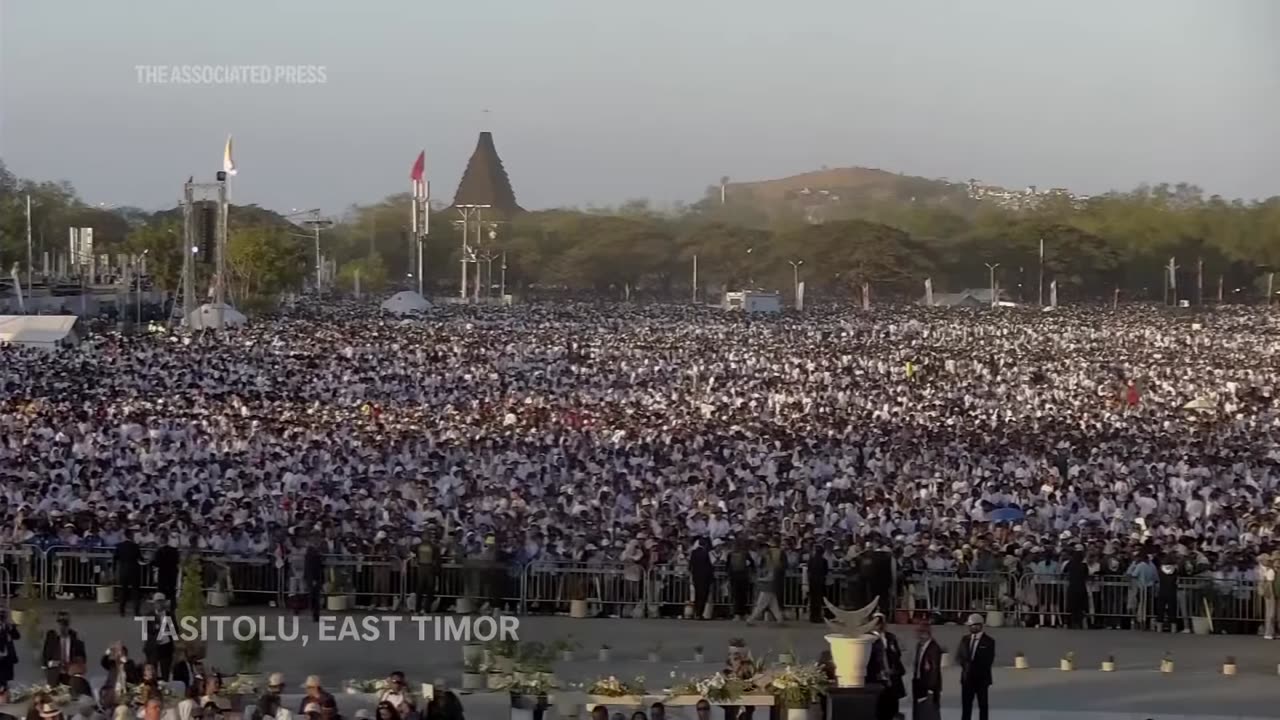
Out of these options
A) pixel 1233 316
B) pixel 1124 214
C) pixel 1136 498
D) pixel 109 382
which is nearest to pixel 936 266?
pixel 1124 214

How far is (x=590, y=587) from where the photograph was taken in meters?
16.2

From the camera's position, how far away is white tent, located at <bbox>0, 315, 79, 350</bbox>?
42.5 metres

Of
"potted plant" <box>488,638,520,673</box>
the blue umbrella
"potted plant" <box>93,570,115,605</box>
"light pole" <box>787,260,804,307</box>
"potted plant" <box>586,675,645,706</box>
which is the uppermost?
"light pole" <box>787,260,804,307</box>

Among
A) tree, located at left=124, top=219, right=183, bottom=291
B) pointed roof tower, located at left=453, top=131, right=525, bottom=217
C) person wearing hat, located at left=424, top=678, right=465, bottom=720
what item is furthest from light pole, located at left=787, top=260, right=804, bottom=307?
person wearing hat, located at left=424, top=678, right=465, bottom=720

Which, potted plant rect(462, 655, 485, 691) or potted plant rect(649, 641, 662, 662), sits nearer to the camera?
potted plant rect(462, 655, 485, 691)

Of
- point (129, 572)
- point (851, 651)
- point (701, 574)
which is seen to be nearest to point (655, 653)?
point (701, 574)

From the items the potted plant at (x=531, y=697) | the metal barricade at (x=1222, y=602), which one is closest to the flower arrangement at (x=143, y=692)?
the potted plant at (x=531, y=697)

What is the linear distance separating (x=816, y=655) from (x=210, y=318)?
39.2 metres

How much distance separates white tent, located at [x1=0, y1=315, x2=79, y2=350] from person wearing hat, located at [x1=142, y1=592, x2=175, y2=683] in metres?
30.6

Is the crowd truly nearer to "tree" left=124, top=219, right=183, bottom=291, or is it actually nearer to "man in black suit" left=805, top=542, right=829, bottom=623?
"man in black suit" left=805, top=542, right=829, bottom=623

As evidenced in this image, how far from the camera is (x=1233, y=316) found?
62.9 meters

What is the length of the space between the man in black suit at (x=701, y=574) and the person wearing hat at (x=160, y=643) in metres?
4.91

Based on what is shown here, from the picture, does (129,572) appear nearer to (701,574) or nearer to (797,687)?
(701,574)

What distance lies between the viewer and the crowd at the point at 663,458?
1633 centimetres
